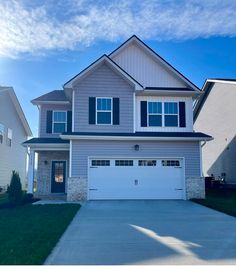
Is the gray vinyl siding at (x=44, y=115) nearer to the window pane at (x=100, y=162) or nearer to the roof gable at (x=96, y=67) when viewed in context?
the roof gable at (x=96, y=67)

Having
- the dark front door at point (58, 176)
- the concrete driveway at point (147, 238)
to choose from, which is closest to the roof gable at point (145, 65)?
the dark front door at point (58, 176)

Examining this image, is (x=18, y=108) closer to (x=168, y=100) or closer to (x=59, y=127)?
(x=59, y=127)

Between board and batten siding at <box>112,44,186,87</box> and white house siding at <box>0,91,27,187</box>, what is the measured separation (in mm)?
10103

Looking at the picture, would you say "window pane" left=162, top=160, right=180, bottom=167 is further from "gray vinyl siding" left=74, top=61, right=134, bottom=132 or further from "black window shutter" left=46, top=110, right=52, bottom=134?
"black window shutter" left=46, top=110, right=52, bottom=134

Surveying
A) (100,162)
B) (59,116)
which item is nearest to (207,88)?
(59,116)

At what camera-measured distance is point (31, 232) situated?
7770 millimetres

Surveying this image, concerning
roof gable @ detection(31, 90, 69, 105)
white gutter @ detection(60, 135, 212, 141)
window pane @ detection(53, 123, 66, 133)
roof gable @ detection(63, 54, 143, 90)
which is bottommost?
white gutter @ detection(60, 135, 212, 141)

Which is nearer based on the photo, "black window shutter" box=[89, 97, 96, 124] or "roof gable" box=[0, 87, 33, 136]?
"black window shutter" box=[89, 97, 96, 124]

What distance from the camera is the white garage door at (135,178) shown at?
15.6 metres

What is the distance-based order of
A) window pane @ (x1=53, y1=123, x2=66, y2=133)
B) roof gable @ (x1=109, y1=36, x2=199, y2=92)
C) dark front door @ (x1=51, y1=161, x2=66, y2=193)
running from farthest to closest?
dark front door @ (x1=51, y1=161, x2=66, y2=193), window pane @ (x1=53, y1=123, x2=66, y2=133), roof gable @ (x1=109, y1=36, x2=199, y2=92)

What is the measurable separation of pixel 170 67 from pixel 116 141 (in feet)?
18.9

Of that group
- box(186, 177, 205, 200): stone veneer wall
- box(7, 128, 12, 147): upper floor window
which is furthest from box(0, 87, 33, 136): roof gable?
box(186, 177, 205, 200): stone veneer wall

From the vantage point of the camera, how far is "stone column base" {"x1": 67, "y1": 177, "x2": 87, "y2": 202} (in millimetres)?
15125

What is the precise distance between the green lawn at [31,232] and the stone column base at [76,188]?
9.46ft
